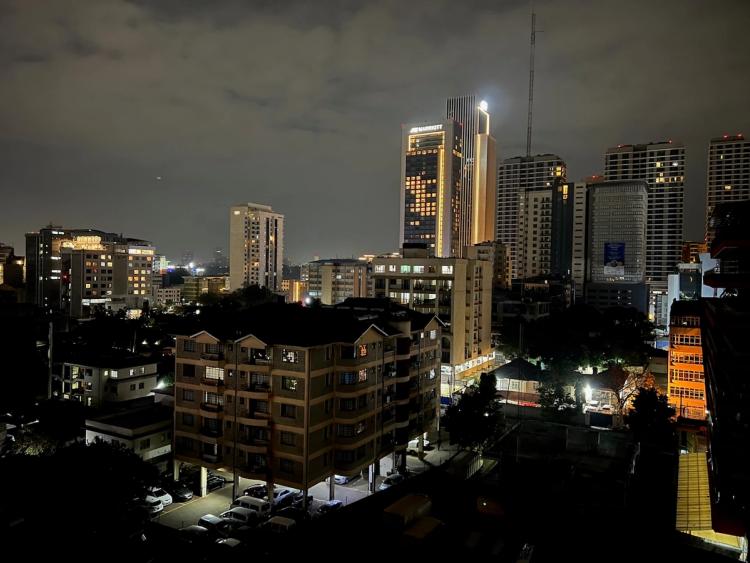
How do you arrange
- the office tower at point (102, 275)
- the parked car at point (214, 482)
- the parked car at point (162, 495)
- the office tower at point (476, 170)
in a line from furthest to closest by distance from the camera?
the office tower at point (476, 170) → the office tower at point (102, 275) → the parked car at point (214, 482) → the parked car at point (162, 495)

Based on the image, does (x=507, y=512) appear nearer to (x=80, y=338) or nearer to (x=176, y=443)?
(x=176, y=443)

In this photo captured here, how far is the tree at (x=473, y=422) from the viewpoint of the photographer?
76.8 feet

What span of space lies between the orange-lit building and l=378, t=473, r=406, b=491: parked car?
15768mm

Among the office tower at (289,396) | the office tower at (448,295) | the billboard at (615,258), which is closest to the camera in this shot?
the office tower at (289,396)

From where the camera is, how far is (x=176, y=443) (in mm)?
21438

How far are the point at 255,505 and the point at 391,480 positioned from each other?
19.0 ft

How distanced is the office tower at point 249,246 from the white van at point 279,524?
88287 millimetres

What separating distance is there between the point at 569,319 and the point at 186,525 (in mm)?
39844

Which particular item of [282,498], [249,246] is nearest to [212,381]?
[282,498]

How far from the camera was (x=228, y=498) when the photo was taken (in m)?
20.6

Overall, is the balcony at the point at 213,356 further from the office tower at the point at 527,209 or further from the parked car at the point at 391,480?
the office tower at the point at 527,209

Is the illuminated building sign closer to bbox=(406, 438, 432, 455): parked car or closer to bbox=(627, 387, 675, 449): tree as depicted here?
bbox=(406, 438, 432, 455): parked car

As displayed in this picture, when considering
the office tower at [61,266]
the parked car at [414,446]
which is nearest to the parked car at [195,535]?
the parked car at [414,446]

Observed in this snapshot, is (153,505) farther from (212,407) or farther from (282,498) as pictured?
(282,498)
